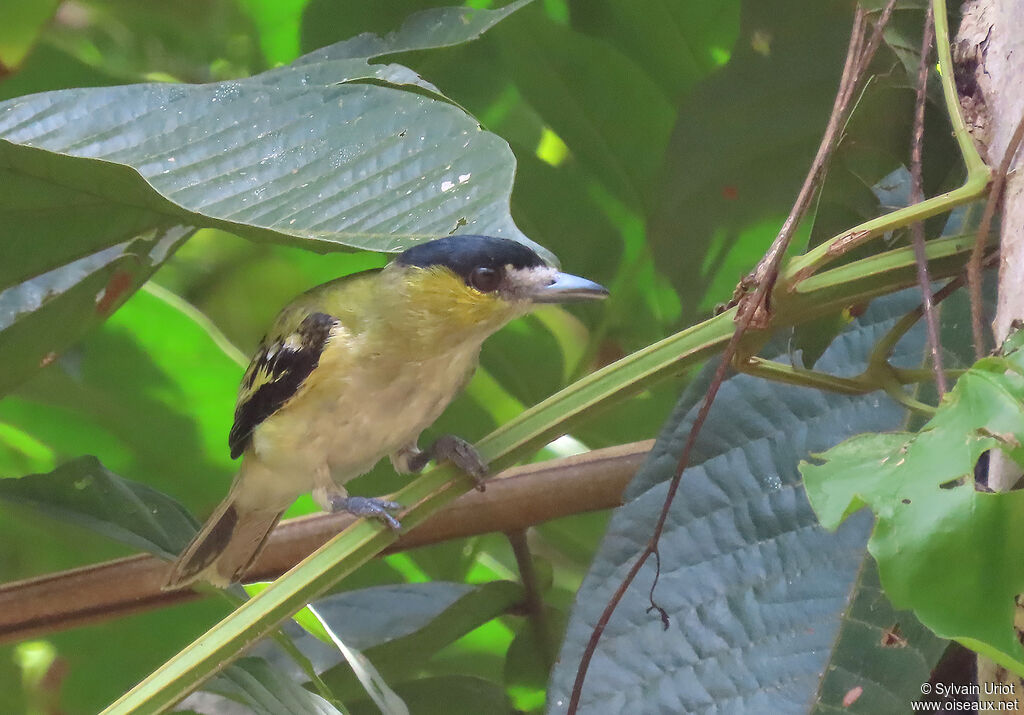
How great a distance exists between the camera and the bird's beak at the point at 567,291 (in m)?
1.15

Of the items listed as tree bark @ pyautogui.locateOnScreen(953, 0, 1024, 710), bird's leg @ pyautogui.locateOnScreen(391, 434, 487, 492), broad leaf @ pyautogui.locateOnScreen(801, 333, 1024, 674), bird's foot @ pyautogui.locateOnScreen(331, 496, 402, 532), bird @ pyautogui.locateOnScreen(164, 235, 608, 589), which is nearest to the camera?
broad leaf @ pyautogui.locateOnScreen(801, 333, 1024, 674)

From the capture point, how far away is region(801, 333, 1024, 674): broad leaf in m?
0.48

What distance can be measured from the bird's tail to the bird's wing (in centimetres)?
13

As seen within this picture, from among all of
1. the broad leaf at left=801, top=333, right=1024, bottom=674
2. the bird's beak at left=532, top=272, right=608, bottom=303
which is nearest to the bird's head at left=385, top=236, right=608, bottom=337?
the bird's beak at left=532, top=272, right=608, bottom=303

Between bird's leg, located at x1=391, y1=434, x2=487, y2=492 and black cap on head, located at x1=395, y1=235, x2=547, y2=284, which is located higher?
black cap on head, located at x1=395, y1=235, x2=547, y2=284

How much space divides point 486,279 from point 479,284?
0.5 inches

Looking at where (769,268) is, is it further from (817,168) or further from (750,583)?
(750,583)

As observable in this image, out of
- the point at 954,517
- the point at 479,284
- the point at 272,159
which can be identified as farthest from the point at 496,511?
the point at 954,517

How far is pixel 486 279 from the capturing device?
1240 mm

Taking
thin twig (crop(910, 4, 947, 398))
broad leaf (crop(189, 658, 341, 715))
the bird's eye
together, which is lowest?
broad leaf (crop(189, 658, 341, 715))

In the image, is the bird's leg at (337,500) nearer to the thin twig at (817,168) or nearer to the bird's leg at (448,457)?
the bird's leg at (448,457)

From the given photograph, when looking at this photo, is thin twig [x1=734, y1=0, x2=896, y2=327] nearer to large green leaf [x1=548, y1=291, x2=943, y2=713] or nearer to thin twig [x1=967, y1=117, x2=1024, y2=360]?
thin twig [x1=967, y1=117, x2=1024, y2=360]

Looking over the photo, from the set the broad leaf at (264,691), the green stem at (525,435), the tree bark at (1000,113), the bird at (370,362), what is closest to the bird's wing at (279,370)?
the bird at (370,362)

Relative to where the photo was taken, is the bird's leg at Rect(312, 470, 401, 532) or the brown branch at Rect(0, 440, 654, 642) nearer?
the bird's leg at Rect(312, 470, 401, 532)
